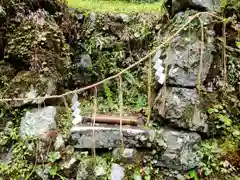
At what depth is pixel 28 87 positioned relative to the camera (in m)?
3.25

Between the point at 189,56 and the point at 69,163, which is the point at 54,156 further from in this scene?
the point at 189,56

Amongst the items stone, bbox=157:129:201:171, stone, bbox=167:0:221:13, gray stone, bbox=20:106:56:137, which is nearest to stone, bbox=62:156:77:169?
gray stone, bbox=20:106:56:137

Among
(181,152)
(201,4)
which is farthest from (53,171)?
(201,4)

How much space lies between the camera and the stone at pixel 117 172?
2.82 meters

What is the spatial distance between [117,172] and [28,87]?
4.56 feet

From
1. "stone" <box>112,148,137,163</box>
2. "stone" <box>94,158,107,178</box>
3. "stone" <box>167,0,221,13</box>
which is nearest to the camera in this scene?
"stone" <box>94,158,107,178</box>

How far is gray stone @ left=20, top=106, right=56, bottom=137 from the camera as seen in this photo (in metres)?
3.00

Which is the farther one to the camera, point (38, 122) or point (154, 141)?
point (38, 122)

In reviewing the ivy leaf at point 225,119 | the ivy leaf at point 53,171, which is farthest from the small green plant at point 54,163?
the ivy leaf at point 225,119

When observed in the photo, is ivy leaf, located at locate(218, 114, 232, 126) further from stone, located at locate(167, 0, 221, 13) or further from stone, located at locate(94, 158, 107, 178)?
stone, located at locate(94, 158, 107, 178)

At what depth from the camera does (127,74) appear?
380 centimetres

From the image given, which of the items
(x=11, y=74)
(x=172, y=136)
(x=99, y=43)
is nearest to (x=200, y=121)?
(x=172, y=136)

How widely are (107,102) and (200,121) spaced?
1.22m

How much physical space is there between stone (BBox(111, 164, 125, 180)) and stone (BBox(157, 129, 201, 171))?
38 cm
